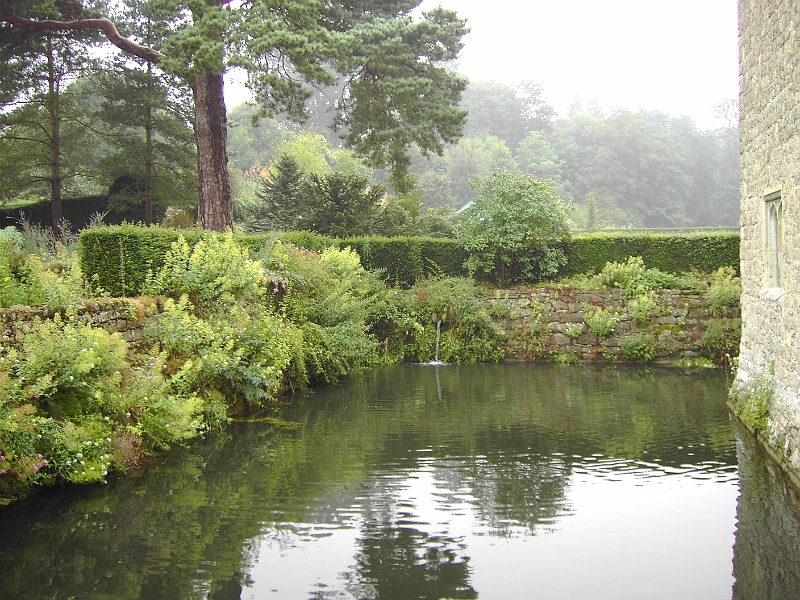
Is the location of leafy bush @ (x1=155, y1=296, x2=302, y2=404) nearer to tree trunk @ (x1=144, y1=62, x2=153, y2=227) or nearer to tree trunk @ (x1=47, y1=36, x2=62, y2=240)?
tree trunk @ (x1=47, y1=36, x2=62, y2=240)

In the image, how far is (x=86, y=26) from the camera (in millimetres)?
18922

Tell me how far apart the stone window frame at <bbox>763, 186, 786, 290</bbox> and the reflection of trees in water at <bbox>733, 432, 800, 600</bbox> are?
90.7 inches

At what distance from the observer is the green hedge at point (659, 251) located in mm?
18688

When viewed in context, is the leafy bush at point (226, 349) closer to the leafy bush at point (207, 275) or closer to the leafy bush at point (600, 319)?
the leafy bush at point (207, 275)

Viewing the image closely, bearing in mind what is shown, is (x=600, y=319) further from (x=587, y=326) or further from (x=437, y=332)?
(x=437, y=332)

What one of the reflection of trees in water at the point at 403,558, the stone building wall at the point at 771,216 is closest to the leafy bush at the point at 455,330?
the stone building wall at the point at 771,216

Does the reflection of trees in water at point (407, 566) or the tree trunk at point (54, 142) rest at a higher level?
the tree trunk at point (54, 142)

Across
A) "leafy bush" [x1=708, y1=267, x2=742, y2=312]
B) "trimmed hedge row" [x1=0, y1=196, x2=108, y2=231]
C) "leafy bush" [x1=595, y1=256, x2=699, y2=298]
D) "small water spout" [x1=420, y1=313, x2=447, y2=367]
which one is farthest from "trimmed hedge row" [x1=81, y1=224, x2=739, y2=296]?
"trimmed hedge row" [x1=0, y1=196, x2=108, y2=231]

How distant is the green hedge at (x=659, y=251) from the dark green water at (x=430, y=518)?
9.49 meters

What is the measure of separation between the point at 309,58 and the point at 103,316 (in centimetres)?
941

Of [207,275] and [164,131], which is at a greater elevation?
[164,131]

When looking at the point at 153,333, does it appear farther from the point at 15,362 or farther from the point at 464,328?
the point at 464,328

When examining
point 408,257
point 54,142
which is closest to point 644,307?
point 408,257

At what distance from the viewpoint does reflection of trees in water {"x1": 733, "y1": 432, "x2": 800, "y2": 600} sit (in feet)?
15.7
